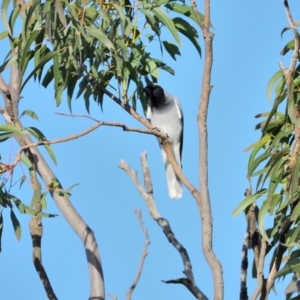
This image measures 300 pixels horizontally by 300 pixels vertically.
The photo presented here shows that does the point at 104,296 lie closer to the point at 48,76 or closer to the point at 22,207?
the point at 22,207

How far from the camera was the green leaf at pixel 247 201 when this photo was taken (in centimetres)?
231

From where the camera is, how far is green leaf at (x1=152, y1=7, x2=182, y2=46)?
2.34 m

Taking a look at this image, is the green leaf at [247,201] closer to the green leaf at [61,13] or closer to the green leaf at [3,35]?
the green leaf at [61,13]

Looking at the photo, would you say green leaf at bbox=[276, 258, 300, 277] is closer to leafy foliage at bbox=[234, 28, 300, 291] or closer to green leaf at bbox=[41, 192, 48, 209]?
leafy foliage at bbox=[234, 28, 300, 291]

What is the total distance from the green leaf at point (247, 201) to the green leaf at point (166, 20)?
0.53 m

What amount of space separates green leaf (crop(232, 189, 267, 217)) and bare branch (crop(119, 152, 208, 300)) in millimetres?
219

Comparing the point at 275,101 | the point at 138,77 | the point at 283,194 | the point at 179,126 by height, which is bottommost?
the point at 283,194

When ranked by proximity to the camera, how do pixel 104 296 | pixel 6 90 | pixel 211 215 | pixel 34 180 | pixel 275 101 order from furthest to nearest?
pixel 6 90
pixel 34 180
pixel 275 101
pixel 104 296
pixel 211 215

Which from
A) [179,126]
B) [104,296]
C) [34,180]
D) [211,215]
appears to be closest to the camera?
[211,215]

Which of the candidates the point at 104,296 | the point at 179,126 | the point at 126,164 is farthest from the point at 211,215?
the point at 179,126

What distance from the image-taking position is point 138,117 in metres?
2.22

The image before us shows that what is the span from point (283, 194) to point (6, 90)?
1.05m

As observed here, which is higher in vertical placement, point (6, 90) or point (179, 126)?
point (179, 126)

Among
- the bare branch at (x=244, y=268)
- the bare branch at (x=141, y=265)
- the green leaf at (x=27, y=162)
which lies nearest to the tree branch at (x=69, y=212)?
the green leaf at (x=27, y=162)
